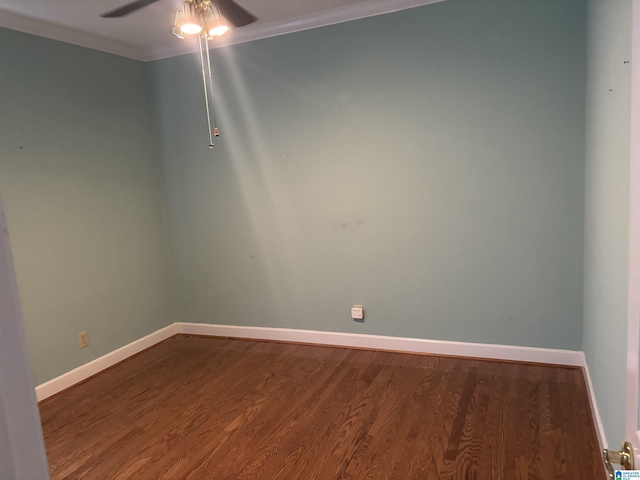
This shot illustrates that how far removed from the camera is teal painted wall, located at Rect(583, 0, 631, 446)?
1472 millimetres

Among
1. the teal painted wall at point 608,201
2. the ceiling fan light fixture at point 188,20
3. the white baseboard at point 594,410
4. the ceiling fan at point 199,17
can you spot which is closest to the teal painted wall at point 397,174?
the white baseboard at point 594,410

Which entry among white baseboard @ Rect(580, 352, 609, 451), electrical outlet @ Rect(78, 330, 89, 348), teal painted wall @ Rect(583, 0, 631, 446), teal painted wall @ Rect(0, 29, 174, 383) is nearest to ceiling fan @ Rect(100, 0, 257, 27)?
teal painted wall @ Rect(0, 29, 174, 383)

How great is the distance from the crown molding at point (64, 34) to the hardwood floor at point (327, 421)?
7.80 feet

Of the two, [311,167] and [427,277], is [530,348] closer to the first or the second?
[427,277]

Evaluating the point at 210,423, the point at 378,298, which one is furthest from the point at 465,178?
the point at 210,423

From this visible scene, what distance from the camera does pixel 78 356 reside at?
10.8ft

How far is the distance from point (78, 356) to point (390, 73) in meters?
2.95

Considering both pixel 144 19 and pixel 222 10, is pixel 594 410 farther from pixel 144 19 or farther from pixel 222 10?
pixel 144 19

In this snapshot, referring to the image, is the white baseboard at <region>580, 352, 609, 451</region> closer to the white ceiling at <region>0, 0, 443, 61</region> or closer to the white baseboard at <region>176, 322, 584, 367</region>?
the white baseboard at <region>176, 322, 584, 367</region>

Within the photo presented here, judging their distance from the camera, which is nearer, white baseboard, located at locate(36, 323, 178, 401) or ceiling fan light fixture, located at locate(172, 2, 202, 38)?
ceiling fan light fixture, located at locate(172, 2, 202, 38)

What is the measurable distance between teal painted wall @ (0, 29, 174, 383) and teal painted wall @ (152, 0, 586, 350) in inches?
11.1

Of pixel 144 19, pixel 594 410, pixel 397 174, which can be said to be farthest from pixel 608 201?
pixel 144 19

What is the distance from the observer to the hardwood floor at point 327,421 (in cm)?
215

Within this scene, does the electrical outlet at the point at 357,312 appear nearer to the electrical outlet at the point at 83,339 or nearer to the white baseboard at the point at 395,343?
the white baseboard at the point at 395,343
